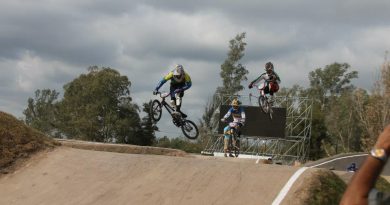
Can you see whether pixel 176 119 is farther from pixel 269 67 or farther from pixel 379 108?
pixel 379 108

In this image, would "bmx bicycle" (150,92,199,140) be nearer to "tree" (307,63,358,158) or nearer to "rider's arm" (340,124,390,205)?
"rider's arm" (340,124,390,205)

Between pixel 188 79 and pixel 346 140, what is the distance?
51.0m

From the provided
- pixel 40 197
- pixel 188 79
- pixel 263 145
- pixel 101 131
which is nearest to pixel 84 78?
pixel 101 131

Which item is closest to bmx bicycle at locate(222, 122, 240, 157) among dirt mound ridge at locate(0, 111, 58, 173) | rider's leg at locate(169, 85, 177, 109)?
rider's leg at locate(169, 85, 177, 109)

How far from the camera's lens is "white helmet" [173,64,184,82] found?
16844 mm

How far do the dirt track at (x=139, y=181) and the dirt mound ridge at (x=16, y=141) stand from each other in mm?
637

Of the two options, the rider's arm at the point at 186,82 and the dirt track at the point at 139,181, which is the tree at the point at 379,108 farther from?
the dirt track at the point at 139,181

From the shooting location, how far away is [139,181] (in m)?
11.0

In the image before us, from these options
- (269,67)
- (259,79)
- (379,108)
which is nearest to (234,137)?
(259,79)

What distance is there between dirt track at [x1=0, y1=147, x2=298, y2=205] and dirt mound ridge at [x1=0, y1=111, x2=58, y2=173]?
0.64 m

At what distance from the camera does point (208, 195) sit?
9.71 m

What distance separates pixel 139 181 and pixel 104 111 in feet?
151

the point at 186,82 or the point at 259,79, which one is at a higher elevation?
the point at 259,79

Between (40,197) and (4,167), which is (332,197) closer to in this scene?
(40,197)
